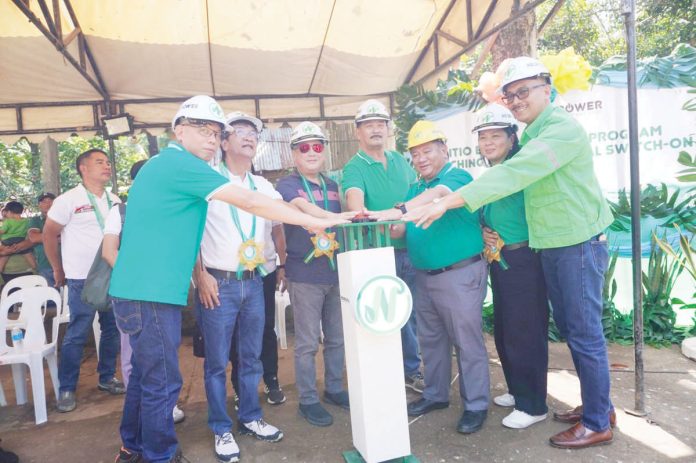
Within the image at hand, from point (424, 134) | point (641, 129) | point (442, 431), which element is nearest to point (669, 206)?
point (641, 129)

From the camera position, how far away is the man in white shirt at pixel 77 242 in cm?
384

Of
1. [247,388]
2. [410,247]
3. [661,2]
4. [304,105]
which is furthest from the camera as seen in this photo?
[661,2]

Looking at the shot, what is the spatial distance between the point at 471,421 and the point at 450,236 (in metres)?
1.18

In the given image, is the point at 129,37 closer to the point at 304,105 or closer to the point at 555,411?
the point at 304,105

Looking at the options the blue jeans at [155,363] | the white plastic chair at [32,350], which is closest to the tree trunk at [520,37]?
the blue jeans at [155,363]

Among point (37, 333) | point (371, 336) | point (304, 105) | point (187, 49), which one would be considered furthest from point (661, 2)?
point (37, 333)

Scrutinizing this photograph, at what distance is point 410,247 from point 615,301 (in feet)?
8.96

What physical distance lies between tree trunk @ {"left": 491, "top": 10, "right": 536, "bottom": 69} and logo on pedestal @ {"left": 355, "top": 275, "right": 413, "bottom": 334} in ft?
13.5

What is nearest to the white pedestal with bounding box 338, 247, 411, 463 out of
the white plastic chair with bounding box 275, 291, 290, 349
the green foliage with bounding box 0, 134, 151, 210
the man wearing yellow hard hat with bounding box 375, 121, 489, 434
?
the man wearing yellow hard hat with bounding box 375, 121, 489, 434

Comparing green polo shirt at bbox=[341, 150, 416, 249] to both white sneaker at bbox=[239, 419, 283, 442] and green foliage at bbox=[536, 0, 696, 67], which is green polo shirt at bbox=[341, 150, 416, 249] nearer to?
Result: white sneaker at bbox=[239, 419, 283, 442]

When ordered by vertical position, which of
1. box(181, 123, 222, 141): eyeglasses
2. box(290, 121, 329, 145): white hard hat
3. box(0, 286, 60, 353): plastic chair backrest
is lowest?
box(0, 286, 60, 353): plastic chair backrest

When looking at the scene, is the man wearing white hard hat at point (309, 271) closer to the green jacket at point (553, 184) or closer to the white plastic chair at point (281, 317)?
the green jacket at point (553, 184)

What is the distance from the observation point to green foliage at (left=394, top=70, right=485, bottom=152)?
505cm

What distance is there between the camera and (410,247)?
3195mm
